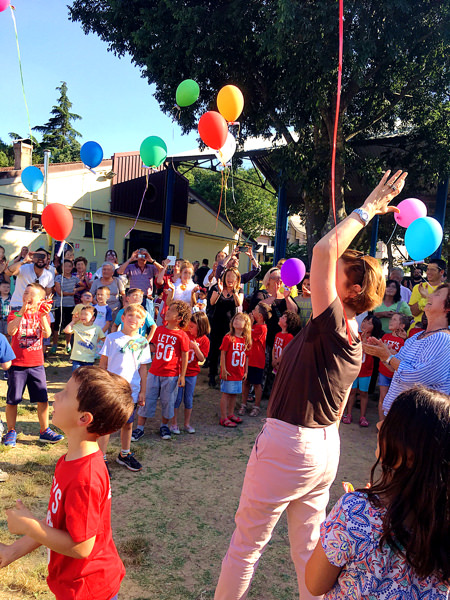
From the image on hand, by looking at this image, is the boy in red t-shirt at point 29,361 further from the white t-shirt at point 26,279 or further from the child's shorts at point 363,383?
the child's shorts at point 363,383

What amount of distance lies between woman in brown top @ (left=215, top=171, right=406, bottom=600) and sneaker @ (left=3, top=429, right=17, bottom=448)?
10.2 ft

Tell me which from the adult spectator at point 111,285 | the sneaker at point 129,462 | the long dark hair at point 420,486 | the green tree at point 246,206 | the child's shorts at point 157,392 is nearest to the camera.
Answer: the long dark hair at point 420,486

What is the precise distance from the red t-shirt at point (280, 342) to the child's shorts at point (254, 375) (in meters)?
0.32

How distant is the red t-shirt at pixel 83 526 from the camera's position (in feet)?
4.79

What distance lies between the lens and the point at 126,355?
13.5 feet

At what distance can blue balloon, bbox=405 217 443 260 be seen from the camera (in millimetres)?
4648

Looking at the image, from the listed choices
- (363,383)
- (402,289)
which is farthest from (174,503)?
(402,289)

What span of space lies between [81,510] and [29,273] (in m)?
6.04

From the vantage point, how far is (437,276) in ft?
18.1

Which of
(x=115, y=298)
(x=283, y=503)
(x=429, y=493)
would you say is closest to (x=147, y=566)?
(x=283, y=503)

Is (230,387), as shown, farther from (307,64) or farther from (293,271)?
(307,64)

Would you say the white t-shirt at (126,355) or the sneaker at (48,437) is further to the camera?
the sneaker at (48,437)

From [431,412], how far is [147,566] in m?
2.29

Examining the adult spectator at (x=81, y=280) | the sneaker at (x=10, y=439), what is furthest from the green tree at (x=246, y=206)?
the sneaker at (x=10, y=439)
